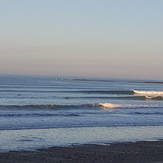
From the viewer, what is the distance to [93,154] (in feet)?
44.9

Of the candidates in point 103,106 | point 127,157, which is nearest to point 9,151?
point 127,157

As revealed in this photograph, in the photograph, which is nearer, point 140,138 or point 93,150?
point 93,150

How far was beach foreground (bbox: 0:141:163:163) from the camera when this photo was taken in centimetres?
1260

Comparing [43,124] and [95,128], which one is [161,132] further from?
[43,124]

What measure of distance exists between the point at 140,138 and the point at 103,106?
694 inches

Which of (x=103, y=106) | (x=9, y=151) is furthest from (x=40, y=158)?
(x=103, y=106)

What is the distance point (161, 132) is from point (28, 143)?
747 centimetres

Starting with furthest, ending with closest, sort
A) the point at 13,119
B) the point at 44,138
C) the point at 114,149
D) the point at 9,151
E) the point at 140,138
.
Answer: the point at 13,119, the point at 140,138, the point at 44,138, the point at 114,149, the point at 9,151

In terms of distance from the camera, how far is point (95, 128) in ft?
66.0

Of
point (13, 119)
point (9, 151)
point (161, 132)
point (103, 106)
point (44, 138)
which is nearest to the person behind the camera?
point (9, 151)

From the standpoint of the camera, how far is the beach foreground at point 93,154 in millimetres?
12602

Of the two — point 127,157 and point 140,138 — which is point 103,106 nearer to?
point 140,138

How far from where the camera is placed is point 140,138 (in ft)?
57.8

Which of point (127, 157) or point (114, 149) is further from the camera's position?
point (114, 149)
